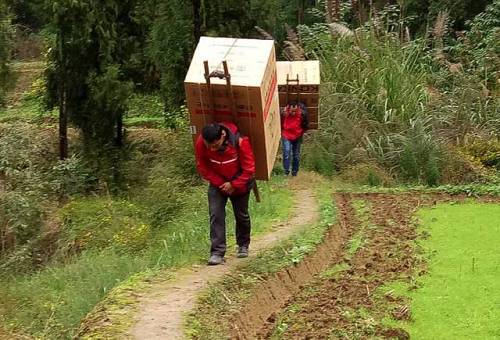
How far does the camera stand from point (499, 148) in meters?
15.3

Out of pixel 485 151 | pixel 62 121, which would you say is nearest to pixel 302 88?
pixel 485 151

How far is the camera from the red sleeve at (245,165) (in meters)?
7.30

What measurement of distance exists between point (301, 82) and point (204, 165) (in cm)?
601

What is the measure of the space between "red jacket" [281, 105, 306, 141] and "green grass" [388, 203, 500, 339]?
10.6 ft

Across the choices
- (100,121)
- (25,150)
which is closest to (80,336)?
(25,150)

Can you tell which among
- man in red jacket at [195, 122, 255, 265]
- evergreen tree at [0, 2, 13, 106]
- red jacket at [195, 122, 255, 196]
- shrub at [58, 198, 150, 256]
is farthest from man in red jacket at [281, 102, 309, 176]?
evergreen tree at [0, 2, 13, 106]

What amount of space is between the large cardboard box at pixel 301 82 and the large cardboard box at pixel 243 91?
532 centimetres

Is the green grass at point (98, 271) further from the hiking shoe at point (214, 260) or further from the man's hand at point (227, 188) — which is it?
the man's hand at point (227, 188)

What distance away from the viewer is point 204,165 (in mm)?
7504

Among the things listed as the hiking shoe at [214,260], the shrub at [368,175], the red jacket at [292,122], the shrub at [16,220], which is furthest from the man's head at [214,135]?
the shrub at [16,220]

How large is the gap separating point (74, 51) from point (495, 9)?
36.3ft

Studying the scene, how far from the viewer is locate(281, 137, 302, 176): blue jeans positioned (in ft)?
44.6

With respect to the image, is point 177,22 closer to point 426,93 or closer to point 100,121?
point 100,121

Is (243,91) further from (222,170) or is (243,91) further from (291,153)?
(291,153)
